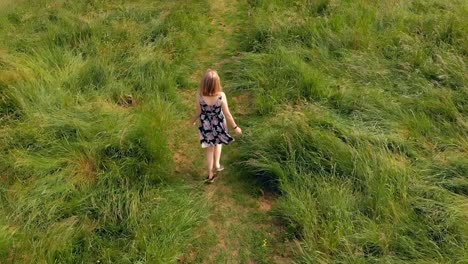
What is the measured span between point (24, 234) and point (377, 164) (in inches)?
151

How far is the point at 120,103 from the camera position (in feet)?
22.5

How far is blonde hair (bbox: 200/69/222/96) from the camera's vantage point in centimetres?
518

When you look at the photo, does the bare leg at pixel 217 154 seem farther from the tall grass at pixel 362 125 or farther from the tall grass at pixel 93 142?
the tall grass at pixel 93 142

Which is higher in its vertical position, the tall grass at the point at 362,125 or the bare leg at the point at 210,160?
the tall grass at the point at 362,125

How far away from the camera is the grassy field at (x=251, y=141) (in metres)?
4.59

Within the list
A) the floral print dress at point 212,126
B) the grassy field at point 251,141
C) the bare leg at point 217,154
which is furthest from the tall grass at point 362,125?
the floral print dress at point 212,126

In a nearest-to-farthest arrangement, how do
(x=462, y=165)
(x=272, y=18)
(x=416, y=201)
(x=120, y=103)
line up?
1. (x=416, y=201)
2. (x=462, y=165)
3. (x=120, y=103)
4. (x=272, y=18)

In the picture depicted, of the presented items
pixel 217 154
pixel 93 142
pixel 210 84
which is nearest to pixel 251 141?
pixel 217 154

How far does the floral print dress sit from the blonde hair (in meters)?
0.16

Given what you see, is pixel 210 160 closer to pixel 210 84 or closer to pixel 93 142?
pixel 210 84

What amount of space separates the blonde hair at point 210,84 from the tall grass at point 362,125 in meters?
0.96

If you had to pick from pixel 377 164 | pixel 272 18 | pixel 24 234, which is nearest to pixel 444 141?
pixel 377 164

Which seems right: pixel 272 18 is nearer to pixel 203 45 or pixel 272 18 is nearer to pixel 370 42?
pixel 203 45

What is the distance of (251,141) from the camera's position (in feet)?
19.3
